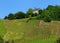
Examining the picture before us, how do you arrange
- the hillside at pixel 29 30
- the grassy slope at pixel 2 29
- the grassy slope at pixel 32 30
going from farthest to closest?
the grassy slope at pixel 2 29 < the grassy slope at pixel 32 30 < the hillside at pixel 29 30

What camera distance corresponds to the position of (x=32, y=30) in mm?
53156

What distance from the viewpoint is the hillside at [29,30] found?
4981 cm

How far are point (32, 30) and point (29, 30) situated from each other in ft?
1.93

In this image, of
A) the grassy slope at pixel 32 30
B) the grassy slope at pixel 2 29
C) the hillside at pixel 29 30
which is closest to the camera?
the hillside at pixel 29 30

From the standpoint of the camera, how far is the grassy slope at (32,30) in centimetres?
5017

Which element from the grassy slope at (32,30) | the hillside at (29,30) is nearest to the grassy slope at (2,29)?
the hillside at (29,30)

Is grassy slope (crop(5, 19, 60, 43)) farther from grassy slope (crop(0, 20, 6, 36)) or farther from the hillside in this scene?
grassy slope (crop(0, 20, 6, 36))

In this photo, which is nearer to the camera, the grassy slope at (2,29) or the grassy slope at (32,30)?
the grassy slope at (32,30)

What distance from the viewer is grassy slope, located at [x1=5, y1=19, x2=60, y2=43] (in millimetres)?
50169

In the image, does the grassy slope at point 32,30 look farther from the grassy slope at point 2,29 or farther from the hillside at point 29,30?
the grassy slope at point 2,29

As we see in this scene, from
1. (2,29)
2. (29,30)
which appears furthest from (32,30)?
(2,29)

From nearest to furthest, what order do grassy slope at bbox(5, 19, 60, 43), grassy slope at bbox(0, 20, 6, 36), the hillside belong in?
1. the hillside
2. grassy slope at bbox(5, 19, 60, 43)
3. grassy slope at bbox(0, 20, 6, 36)

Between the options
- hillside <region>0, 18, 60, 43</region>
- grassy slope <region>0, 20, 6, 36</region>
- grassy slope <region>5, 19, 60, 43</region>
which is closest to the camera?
hillside <region>0, 18, 60, 43</region>

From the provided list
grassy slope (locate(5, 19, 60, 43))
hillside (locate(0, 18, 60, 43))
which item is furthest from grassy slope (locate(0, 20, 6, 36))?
grassy slope (locate(5, 19, 60, 43))
